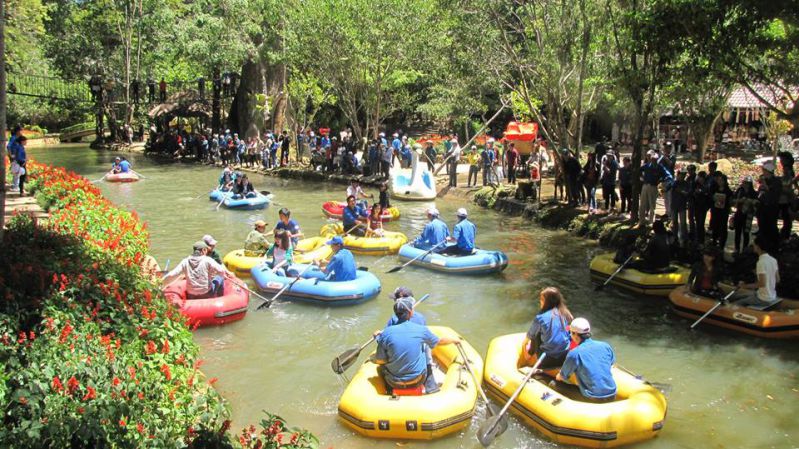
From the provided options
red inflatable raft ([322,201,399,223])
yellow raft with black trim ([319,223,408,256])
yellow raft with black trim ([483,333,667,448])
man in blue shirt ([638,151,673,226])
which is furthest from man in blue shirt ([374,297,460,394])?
red inflatable raft ([322,201,399,223])

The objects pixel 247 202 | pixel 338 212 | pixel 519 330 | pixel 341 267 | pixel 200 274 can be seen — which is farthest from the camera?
pixel 247 202

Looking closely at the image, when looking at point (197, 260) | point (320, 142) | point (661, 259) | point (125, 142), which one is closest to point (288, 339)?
point (197, 260)

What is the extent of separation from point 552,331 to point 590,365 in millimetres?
696

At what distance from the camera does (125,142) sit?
4428 cm

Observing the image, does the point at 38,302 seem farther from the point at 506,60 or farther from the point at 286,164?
the point at 286,164

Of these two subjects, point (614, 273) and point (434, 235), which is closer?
point (614, 273)

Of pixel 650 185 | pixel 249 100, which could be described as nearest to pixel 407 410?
pixel 650 185

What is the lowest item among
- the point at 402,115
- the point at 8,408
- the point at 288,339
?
the point at 288,339

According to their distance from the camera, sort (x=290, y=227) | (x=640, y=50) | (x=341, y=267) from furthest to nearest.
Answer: (x=290, y=227)
(x=640, y=50)
(x=341, y=267)

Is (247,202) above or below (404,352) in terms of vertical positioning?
above

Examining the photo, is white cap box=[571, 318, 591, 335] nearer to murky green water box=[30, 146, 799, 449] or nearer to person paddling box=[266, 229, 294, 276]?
murky green water box=[30, 146, 799, 449]

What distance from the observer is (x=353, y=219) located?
15836 mm

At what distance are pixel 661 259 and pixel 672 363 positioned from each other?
3.13 metres

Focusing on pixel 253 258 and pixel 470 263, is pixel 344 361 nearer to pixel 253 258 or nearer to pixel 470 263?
pixel 253 258
